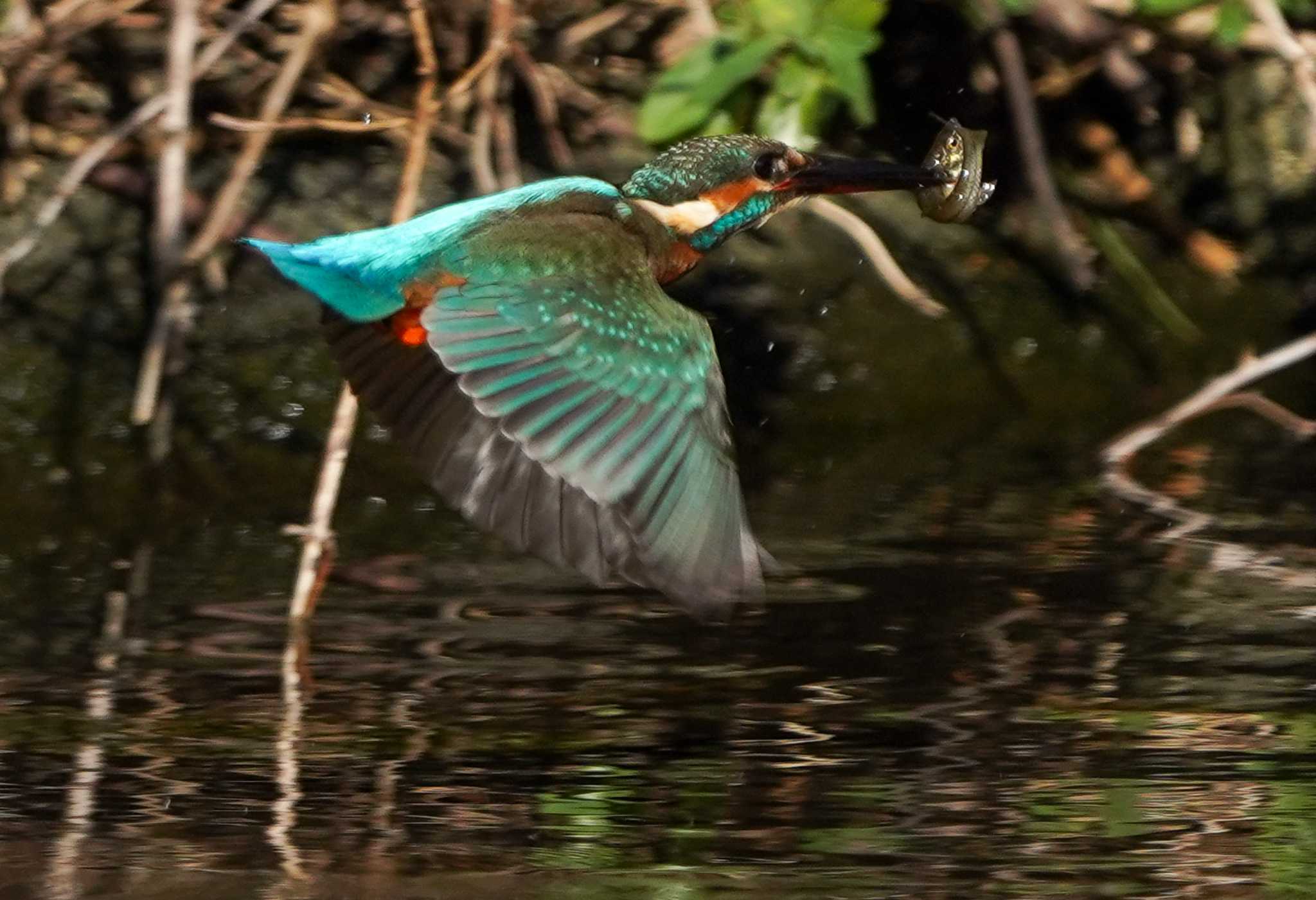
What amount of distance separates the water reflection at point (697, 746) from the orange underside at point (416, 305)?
0.39 m

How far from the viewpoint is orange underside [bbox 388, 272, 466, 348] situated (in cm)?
266

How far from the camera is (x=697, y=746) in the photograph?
2.43m

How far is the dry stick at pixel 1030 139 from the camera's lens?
4.05 metres

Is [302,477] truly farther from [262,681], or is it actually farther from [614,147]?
[262,681]

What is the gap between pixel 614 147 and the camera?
175 inches

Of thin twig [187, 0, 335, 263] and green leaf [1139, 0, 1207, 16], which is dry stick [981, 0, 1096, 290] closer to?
green leaf [1139, 0, 1207, 16]

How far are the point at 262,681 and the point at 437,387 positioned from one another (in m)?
0.40

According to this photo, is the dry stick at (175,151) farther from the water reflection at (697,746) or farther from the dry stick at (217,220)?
the water reflection at (697,746)

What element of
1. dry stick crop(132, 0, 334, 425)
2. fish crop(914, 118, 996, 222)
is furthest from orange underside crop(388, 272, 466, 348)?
dry stick crop(132, 0, 334, 425)

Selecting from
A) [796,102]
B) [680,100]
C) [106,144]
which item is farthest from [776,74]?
[106,144]

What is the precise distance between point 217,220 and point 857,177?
1.30 meters

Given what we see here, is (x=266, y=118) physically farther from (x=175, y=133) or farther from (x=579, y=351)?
(x=579, y=351)

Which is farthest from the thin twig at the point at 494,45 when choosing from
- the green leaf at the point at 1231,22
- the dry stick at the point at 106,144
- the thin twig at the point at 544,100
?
the green leaf at the point at 1231,22

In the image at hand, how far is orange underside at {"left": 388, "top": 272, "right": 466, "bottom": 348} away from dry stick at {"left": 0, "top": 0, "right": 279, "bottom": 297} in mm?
1114
